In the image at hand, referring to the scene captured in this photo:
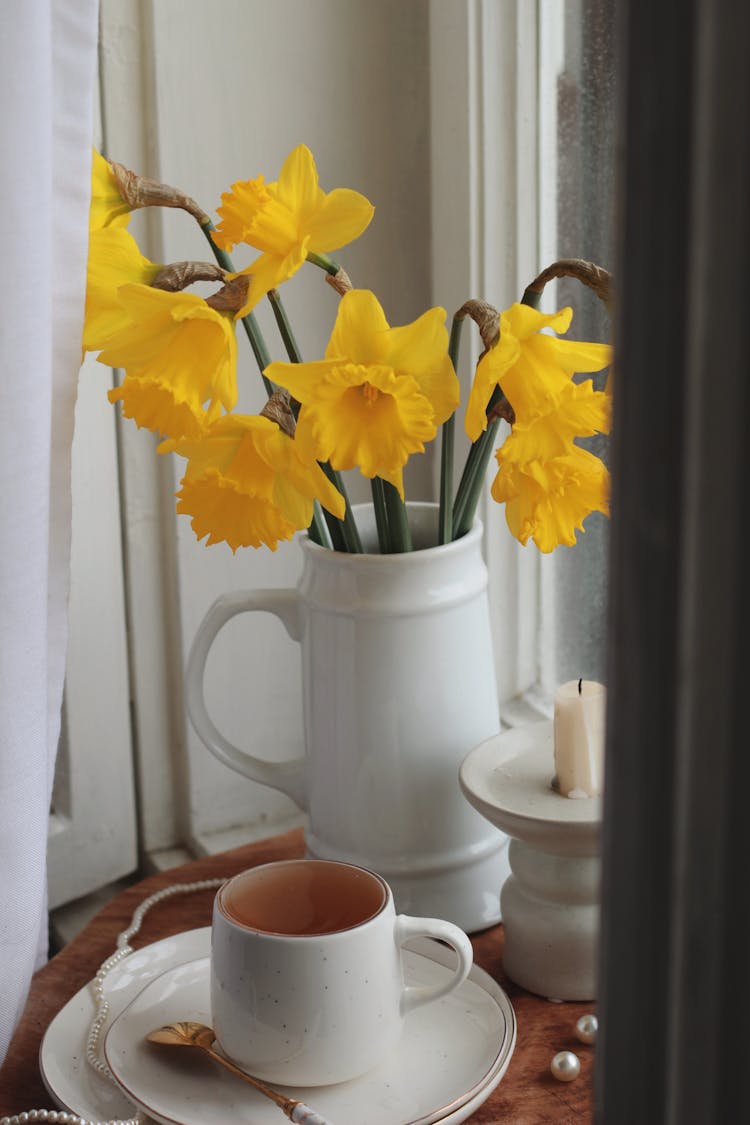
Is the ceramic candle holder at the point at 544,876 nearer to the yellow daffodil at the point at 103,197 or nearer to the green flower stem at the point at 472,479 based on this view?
the green flower stem at the point at 472,479

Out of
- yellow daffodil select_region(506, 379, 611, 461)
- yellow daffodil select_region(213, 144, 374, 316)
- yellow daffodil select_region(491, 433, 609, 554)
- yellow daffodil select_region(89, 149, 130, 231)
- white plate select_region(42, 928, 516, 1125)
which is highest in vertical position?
yellow daffodil select_region(89, 149, 130, 231)

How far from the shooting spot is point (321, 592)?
0.75 metres

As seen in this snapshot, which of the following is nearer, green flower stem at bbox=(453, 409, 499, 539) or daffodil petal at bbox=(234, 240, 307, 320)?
daffodil petal at bbox=(234, 240, 307, 320)

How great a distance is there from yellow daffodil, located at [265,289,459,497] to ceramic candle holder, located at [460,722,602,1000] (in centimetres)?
20

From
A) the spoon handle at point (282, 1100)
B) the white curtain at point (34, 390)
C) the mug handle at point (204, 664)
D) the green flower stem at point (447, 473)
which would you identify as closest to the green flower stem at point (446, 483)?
the green flower stem at point (447, 473)

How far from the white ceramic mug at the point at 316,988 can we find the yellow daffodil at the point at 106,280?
1.03 feet

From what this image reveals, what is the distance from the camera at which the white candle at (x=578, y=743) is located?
2.29ft

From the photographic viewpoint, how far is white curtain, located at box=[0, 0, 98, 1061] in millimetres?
618

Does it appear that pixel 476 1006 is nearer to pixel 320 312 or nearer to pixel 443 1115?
pixel 443 1115

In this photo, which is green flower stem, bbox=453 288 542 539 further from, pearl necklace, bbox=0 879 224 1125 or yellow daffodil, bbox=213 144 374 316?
pearl necklace, bbox=0 879 224 1125

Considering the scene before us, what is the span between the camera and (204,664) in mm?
818

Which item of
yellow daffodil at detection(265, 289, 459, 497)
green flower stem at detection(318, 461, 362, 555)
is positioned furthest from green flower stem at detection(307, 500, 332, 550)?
yellow daffodil at detection(265, 289, 459, 497)

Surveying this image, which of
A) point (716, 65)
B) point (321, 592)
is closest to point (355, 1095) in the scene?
point (321, 592)

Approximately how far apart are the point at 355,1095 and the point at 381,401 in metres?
0.35
